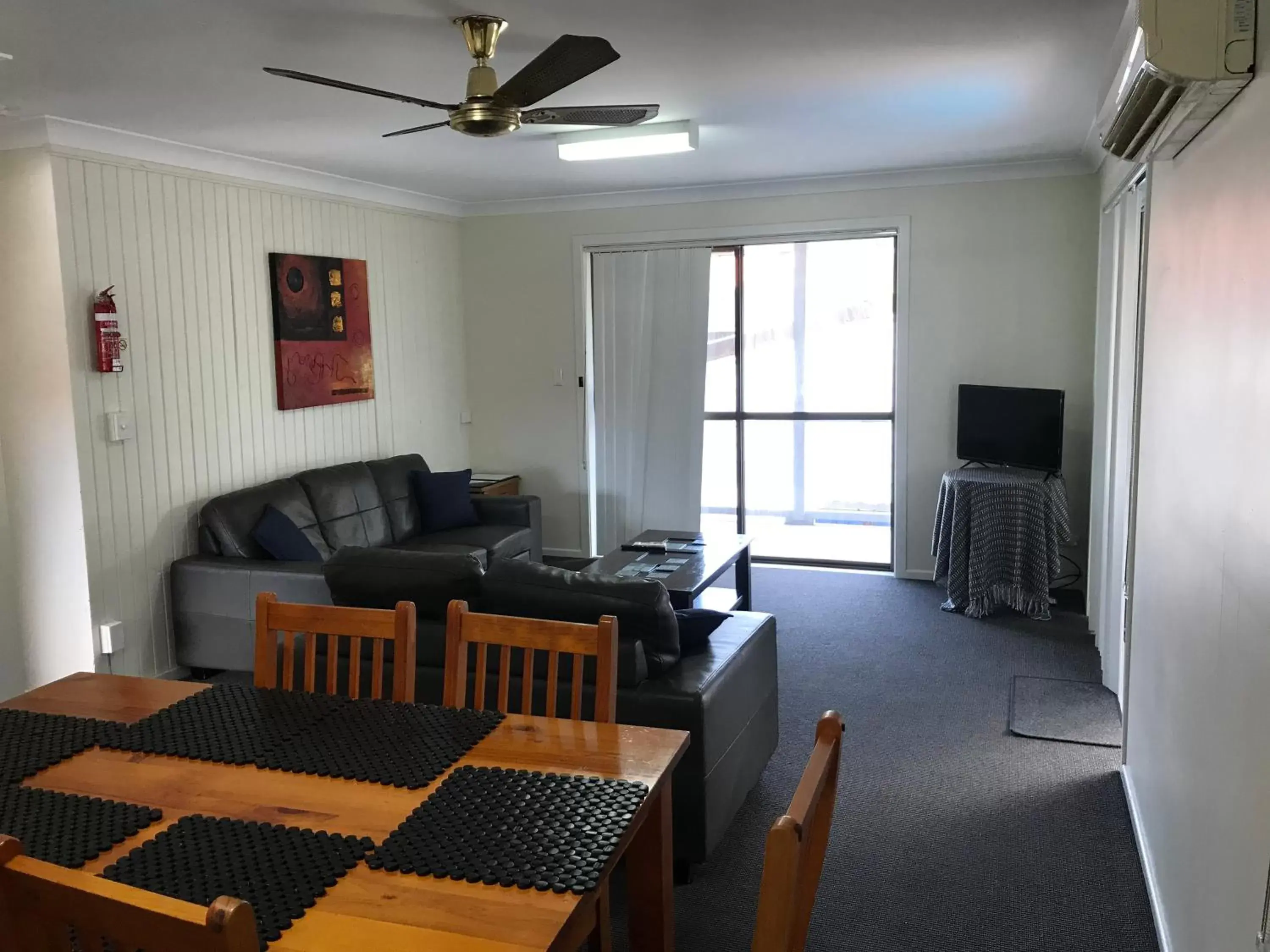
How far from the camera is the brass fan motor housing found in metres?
2.88

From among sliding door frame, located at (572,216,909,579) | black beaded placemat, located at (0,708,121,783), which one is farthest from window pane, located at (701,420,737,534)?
black beaded placemat, located at (0,708,121,783)

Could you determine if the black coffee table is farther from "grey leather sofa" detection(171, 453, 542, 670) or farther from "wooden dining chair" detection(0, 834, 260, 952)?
"wooden dining chair" detection(0, 834, 260, 952)

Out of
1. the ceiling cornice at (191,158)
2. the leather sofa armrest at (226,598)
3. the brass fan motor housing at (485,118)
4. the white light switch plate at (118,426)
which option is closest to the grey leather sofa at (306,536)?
the leather sofa armrest at (226,598)

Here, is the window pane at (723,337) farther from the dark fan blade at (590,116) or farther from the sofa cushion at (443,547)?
the dark fan blade at (590,116)

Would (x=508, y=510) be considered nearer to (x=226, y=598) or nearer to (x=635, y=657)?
(x=226, y=598)

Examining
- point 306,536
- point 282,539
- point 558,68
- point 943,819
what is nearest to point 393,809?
point 558,68

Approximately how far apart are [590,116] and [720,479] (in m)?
4.65

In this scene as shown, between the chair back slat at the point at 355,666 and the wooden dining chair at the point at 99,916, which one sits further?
the chair back slat at the point at 355,666

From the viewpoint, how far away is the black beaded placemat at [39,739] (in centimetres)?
193

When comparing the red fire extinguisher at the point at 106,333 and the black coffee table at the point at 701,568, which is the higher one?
the red fire extinguisher at the point at 106,333

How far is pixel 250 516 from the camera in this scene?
15.7ft

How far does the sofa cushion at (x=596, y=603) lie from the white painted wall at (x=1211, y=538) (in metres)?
1.30

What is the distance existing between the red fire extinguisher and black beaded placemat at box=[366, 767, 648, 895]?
322 cm

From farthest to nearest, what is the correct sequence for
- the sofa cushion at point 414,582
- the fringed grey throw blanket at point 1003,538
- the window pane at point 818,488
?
the window pane at point 818,488 → the fringed grey throw blanket at point 1003,538 → the sofa cushion at point 414,582
